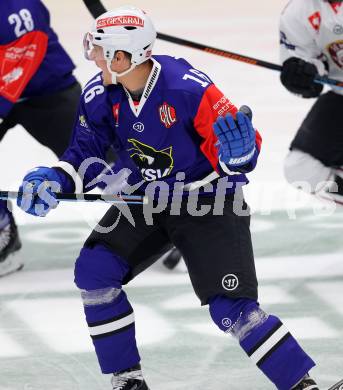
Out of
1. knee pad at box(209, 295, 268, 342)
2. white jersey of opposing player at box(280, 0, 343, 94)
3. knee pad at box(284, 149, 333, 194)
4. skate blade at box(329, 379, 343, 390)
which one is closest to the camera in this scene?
knee pad at box(209, 295, 268, 342)

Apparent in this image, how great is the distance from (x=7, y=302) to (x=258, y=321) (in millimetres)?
1445

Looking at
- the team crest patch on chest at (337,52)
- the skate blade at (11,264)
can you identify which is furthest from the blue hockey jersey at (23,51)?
the team crest patch on chest at (337,52)

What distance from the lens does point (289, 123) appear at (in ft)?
21.5

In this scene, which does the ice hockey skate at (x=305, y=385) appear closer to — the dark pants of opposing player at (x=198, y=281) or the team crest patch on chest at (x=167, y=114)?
the dark pants of opposing player at (x=198, y=281)

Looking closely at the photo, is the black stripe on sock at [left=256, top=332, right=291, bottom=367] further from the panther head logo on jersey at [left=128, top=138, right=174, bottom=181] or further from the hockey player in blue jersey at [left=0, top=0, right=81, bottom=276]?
the hockey player in blue jersey at [left=0, top=0, right=81, bottom=276]

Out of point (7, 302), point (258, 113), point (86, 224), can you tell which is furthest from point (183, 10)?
point (7, 302)

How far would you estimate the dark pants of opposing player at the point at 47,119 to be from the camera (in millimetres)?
4742

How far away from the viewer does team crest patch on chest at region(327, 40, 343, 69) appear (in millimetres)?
4566

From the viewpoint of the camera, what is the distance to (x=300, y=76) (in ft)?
15.0

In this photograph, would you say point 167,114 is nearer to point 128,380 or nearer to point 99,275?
point 99,275

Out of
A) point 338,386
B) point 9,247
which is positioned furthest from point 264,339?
point 9,247

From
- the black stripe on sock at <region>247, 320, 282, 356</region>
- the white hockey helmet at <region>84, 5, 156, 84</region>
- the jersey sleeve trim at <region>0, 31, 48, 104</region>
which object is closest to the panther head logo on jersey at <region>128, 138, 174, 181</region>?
the white hockey helmet at <region>84, 5, 156, 84</region>

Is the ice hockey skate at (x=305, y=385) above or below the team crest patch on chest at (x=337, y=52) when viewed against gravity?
below

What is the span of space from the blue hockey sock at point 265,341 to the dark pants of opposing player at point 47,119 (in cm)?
173
